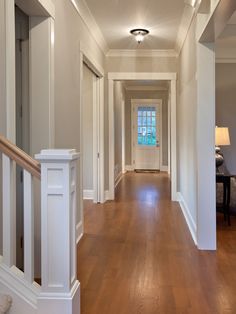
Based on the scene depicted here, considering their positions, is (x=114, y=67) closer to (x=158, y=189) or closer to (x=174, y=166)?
(x=174, y=166)

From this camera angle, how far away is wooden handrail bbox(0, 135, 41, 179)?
2.01 meters

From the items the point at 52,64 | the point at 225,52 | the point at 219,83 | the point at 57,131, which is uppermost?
the point at 225,52

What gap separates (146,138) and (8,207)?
1040cm

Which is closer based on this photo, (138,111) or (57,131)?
(57,131)

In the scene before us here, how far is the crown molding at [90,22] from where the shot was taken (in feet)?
13.6

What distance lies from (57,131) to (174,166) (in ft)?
12.2

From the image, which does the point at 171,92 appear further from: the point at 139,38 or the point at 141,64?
the point at 139,38

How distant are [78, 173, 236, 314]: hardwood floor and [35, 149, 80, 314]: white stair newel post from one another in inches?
19.5

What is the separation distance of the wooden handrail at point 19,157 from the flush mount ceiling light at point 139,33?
381 centimetres

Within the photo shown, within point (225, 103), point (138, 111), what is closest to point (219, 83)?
point (225, 103)

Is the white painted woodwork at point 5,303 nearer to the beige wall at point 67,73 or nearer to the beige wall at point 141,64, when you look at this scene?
the beige wall at point 67,73

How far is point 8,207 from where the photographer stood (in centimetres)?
203

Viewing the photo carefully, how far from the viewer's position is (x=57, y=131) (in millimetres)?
3398

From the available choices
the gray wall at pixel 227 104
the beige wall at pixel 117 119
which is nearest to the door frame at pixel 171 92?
the gray wall at pixel 227 104
